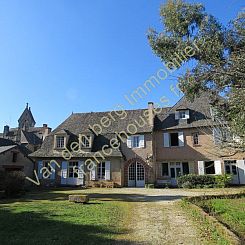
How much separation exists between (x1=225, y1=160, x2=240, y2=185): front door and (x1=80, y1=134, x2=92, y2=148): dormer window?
1286 cm

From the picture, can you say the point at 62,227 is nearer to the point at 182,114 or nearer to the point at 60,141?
the point at 60,141

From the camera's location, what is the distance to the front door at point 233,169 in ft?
77.6

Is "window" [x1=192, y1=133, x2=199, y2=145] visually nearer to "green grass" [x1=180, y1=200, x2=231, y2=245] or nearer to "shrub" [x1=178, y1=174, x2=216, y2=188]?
"shrub" [x1=178, y1=174, x2=216, y2=188]

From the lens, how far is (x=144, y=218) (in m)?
9.22

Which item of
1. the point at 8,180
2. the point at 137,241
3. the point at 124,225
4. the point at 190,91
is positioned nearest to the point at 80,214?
the point at 124,225

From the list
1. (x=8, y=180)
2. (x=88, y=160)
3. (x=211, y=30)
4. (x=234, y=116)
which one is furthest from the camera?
(x=88, y=160)

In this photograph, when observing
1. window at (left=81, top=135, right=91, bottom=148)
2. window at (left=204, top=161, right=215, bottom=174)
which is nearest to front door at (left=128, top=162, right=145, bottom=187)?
window at (left=81, top=135, right=91, bottom=148)

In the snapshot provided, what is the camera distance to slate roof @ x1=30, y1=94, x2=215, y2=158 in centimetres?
2580

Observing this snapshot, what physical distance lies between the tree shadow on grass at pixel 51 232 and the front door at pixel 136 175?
55.8 feet

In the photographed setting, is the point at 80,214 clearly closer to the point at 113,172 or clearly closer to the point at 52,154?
the point at 113,172

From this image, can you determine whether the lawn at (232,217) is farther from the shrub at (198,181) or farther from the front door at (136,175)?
the front door at (136,175)

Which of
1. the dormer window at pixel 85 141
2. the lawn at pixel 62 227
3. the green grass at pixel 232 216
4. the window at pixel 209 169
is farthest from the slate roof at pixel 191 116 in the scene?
the lawn at pixel 62 227

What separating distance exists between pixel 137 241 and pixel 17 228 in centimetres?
351

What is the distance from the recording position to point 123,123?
27.8m
